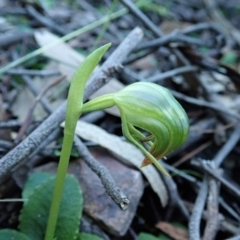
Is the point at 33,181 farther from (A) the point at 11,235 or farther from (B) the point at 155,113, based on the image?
(B) the point at 155,113

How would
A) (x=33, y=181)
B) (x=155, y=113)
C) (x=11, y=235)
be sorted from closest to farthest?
(x=155, y=113) → (x=11, y=235) → (x=33, y=181)

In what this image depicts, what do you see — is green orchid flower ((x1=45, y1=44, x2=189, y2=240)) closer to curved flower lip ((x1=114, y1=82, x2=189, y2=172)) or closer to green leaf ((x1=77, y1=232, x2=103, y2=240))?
curved flower lip ((x1=114, y1=82, x2=189, y2=172))

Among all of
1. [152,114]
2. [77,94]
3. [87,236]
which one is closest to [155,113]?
[152,114]

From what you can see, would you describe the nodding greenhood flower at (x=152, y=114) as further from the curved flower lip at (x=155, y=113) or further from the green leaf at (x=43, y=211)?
the green leaf at (x=43, y=211)

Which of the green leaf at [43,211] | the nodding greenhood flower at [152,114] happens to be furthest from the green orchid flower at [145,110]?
the green leaf at [43,211]

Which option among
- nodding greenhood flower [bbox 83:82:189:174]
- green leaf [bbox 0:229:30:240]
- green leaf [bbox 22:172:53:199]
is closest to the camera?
nodding greenhood flower [bbox 83:82:189:174]

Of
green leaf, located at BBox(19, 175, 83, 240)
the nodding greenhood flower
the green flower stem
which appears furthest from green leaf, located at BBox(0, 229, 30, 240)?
the nodding greenhood flower
